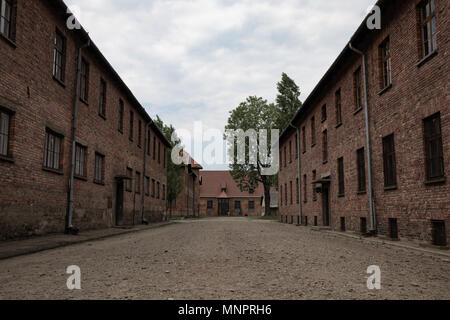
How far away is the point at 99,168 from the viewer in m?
17.9

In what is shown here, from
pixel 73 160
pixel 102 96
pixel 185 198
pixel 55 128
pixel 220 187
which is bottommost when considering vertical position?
pixel 185 198

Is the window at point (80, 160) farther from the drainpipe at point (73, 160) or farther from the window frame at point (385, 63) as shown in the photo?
the window frame at point (385, 63)

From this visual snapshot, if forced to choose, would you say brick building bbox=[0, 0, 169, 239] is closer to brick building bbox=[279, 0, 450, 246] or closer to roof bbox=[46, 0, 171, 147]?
roof bbox=[46, 0, 171, 147]

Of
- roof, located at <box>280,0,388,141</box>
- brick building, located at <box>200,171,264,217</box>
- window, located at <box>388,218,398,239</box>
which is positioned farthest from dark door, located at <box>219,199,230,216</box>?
window, located at <box>388,218,398,239</box>

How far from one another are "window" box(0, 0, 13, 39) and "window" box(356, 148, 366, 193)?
40.3 ft

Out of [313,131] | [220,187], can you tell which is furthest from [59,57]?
[220,187]

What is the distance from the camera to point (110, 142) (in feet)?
62.7

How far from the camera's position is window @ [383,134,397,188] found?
12172mm

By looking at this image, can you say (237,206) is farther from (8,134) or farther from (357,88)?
(8,134)

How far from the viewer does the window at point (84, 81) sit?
15.6 metres

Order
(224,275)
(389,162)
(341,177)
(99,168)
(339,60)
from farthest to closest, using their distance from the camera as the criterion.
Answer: (341,177) < (99,168) < (339,60) < (389,162) < (224,275)

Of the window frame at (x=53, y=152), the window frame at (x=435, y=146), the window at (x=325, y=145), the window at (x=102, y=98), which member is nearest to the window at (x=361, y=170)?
the window frame at (x=435, y=146)

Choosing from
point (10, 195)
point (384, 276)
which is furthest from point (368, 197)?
point (10, 195)

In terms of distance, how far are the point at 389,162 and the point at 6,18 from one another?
461 inches
